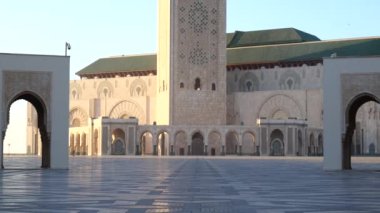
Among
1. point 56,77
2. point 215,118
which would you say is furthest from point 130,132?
point 56,77

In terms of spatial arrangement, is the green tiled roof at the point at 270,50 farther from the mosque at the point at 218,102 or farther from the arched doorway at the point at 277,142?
the arched doorway at the point at 277,142

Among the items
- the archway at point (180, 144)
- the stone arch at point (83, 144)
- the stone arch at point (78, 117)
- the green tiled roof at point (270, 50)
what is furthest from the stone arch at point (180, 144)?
the stone arch at point (78, 117)

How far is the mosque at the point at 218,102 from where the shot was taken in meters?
A: 61.3

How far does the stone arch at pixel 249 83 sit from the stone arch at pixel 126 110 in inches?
390

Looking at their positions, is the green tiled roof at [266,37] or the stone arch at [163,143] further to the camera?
the green tiled roof at [266,37]

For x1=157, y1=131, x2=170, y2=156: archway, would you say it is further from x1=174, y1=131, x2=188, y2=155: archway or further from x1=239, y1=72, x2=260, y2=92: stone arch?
x1=239, y1=72, x2=260, y2=92: stone arch

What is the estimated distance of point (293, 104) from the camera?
66.4m

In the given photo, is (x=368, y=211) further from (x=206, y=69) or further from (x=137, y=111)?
(x=137, y=111)

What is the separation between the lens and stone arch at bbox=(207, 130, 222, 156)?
6203 cm

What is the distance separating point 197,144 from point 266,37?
59.7 ft

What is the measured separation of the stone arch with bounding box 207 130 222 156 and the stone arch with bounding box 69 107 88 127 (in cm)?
1807

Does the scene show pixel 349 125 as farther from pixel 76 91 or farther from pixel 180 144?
pixel 76 91

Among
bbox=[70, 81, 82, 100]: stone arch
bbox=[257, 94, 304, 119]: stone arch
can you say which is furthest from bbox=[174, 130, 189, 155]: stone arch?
bbox=[70, 81, 82, 100]: stone arch

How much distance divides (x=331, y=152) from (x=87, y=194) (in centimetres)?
1395
